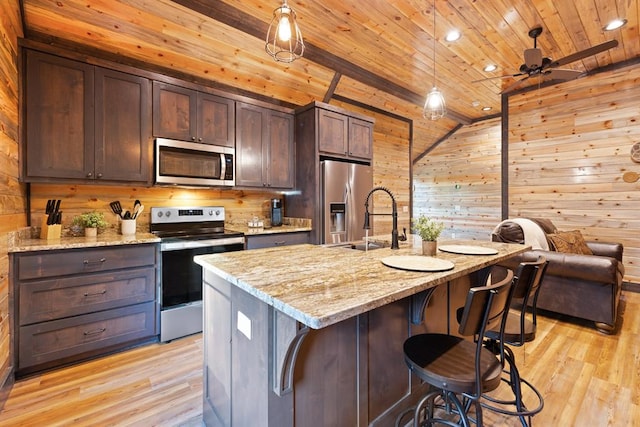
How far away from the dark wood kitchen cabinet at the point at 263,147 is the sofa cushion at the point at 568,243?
3248 millimetres

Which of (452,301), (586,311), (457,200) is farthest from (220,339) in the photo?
(457,200)

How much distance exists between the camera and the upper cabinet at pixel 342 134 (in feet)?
12.1

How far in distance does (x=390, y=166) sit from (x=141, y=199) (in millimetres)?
4349

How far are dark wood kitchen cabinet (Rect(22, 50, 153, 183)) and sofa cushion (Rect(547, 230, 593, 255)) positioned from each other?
4486 millimetres

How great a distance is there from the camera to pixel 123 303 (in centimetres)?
239

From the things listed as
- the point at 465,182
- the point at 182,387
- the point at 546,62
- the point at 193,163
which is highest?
the point at 546,62

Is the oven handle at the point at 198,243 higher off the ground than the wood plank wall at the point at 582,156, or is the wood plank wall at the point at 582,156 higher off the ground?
the wood plank wall at the point at 582,156

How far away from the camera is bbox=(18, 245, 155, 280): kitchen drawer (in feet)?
6.62

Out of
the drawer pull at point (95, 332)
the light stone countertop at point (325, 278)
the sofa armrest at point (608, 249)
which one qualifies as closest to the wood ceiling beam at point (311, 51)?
the light stone countertop at point (325, 278)

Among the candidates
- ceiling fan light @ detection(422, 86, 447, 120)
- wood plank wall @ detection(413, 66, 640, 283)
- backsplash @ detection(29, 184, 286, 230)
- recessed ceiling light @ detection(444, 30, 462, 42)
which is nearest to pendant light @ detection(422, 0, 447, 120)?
ceiling fan light @ detection(422, 86, 447, 120)

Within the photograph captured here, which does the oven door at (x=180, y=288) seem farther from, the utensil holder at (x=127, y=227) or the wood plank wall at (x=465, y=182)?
the wood plank wall at (x=465, y=182)

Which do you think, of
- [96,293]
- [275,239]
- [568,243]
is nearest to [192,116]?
[275,239]

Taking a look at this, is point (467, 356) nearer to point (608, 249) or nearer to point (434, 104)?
point (434, 104)

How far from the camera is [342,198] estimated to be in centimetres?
383
